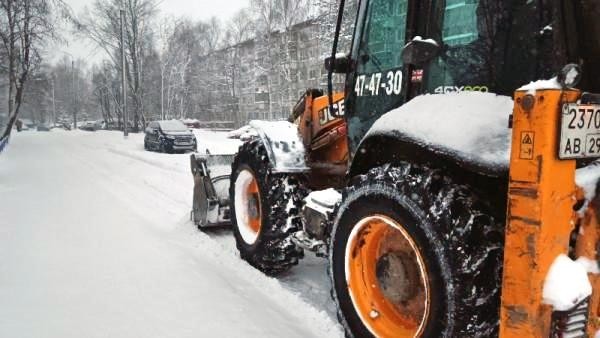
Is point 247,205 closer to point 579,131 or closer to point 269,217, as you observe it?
point 269,217

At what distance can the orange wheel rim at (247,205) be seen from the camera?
5082 millimetres

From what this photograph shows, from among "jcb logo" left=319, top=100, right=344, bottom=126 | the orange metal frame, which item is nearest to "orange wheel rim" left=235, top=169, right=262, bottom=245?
"jcb logo" left=319, top=100, right=344, bottom=126

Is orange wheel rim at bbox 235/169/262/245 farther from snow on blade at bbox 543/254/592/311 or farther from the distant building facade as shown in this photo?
the distant building facade

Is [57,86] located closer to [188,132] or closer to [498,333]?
[188,132]

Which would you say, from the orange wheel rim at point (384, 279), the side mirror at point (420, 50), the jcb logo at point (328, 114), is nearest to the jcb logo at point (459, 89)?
the side mirror at point (420, 50)

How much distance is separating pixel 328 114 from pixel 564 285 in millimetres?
2993

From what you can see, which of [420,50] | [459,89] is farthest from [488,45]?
[420,50]

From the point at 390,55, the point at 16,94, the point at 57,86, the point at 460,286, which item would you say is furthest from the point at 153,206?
the point at 57,86

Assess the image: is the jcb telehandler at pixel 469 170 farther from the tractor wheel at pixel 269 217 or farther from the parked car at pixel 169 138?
the parked car at pixel 169 138

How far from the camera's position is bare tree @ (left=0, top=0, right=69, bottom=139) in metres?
18.3

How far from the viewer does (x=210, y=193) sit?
5957 mm

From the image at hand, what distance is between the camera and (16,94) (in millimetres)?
25203

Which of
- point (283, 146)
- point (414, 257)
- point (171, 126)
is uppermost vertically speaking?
point (283, 146)

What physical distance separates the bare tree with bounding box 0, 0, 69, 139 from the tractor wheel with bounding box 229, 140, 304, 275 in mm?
15752
